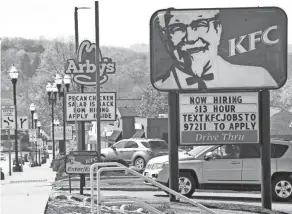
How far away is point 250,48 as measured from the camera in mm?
15773

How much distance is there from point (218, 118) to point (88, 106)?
1043 cm

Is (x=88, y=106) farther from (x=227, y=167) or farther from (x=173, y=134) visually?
(x=173, y=134)

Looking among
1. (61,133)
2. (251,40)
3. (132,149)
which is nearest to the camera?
(251,40)

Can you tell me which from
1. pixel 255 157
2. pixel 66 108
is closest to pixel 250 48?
pixel 255 157

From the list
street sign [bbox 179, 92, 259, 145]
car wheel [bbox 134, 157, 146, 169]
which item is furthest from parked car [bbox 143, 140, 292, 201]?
car wheel [bbox 134, 157, 146, 169]

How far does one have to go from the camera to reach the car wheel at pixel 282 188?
60.8 feet

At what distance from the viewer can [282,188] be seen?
1864 cm

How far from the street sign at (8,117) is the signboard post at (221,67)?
17.7 metres

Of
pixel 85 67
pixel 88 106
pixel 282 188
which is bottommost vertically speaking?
pixel 282 188

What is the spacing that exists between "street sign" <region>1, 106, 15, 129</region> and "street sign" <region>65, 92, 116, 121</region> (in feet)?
24.2

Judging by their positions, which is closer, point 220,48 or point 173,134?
point 220,48

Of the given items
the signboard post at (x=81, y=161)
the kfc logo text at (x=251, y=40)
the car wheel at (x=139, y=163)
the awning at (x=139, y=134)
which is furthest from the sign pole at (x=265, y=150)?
the awning at (x=139, y=134)

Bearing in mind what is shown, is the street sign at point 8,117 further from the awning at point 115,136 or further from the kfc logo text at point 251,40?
the awning at point 115,136

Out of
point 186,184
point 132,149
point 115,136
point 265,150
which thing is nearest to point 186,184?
point 186,184
